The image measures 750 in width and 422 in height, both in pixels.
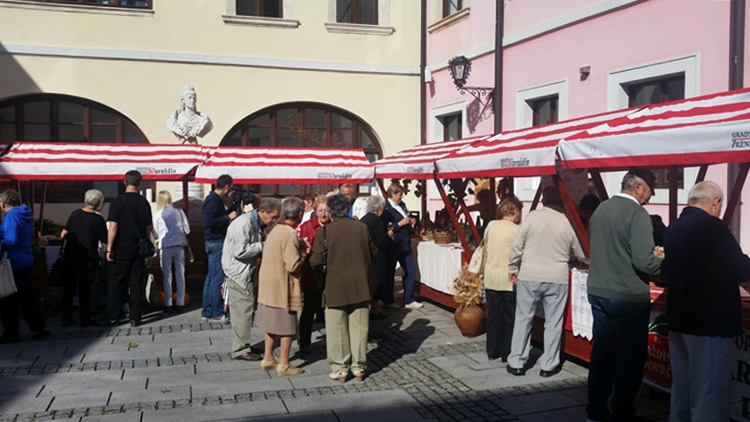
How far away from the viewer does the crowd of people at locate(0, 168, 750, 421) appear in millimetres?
4070

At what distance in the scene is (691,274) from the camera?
4074 mm

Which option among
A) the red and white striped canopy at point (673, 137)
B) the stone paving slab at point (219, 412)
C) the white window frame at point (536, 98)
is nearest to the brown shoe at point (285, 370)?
the stone paving slab at point (219, 412)

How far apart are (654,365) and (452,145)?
18.9 feet

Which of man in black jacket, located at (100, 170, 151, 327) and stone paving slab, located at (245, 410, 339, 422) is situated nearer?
stone paving slab, located at (245, 410, 339, 422)

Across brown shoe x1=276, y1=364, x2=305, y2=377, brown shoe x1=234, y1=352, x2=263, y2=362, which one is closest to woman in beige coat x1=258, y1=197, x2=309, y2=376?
brown shoe x1=276, y1=364, x2=305, y2=377

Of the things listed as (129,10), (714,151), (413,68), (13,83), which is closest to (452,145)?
(413,68)

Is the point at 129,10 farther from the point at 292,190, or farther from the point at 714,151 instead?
the point at 714,151

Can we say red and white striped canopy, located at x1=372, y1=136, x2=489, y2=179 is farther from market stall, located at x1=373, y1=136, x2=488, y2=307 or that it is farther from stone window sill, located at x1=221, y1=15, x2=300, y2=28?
stone window sill, located at x1=221, y1=15, x2=300, y2=28

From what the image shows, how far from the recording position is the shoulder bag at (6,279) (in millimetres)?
6949

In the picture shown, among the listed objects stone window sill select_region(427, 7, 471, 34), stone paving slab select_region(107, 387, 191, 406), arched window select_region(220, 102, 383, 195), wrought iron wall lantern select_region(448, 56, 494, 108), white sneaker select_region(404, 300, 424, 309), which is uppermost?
stone window sill select_region(427, 7, 471, 34)

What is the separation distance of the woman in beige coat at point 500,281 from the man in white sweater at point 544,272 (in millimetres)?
319

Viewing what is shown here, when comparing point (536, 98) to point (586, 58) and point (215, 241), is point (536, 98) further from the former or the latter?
point (215, 241)

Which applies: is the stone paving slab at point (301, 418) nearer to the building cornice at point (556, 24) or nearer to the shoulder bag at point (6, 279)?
the shoulder bag at point (6, 279)

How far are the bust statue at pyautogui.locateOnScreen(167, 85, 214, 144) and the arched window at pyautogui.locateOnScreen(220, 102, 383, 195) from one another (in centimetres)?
126
